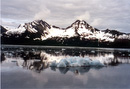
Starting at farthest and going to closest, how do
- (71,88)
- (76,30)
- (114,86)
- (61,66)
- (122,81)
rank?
1. (76,30)
2. (61,66)
3. (122,81)
4. (114,86)
5. (71,88)

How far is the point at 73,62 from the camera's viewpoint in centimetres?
1694

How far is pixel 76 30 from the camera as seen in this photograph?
605ft

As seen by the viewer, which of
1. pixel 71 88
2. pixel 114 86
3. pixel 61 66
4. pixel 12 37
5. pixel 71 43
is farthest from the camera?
pixel 71 43

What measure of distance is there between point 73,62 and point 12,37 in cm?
9835

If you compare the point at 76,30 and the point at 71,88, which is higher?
the point at 76,30

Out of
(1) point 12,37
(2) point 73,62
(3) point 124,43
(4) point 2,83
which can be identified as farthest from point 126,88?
(1) point 12,37

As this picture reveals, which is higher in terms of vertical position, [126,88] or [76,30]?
[76,30]

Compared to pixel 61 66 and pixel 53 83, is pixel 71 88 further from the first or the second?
pixel 61 66

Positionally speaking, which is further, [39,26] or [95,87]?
[39,26]

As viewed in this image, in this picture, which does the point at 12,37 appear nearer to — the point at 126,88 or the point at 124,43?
the point at 124,43

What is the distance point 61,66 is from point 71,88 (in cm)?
660

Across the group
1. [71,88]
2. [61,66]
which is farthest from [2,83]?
[61,66]

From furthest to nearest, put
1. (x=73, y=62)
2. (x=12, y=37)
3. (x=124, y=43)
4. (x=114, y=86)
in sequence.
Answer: (x=12, y=37) < (x=124, y=43) < (x=73, y=62) < (x=114, y=86)

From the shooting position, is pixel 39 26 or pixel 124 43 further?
pixel 39 26
